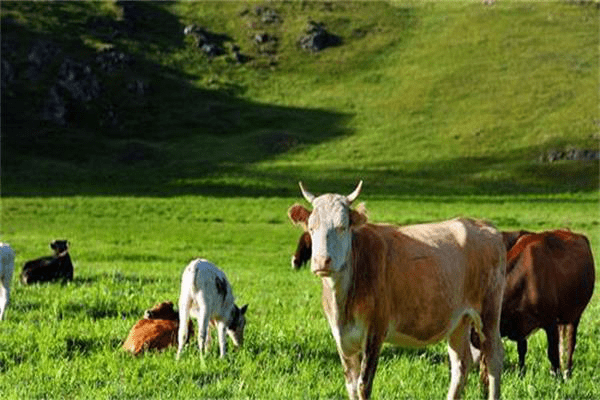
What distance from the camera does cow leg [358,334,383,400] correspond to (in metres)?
8.12

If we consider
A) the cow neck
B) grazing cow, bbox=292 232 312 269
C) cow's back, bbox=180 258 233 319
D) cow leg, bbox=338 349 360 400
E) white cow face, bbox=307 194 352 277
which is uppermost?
white cow face, bbox=307 194 352 277

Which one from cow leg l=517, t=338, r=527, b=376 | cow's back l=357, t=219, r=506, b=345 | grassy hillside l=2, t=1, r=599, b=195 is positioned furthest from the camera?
grassy hillside l=2, t=1, r=599, b=195

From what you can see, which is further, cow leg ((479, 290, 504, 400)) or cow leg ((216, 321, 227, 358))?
cow leg ((216, 321, 227, 358))

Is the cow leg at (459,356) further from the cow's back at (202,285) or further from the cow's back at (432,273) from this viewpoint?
the cow's back at (202,285)

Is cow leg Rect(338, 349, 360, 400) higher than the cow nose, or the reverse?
the cow nose

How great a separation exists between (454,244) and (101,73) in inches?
4836

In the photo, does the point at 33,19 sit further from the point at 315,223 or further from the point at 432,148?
the point at 315,223

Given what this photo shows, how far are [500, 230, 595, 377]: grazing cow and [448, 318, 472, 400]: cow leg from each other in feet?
5.65

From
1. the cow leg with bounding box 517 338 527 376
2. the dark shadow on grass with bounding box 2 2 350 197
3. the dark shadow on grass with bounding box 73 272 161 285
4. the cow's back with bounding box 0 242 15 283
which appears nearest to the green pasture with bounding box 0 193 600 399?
the dark shadow on grass with bounding box 73 272 161 285

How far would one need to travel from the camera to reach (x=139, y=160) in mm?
99125

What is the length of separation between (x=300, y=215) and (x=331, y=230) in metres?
0.67

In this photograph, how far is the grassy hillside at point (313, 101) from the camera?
8531 cm

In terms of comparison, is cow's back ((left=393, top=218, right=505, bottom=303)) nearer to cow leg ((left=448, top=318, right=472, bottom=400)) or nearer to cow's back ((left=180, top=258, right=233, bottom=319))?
cow leg ((left=448, top=318, right=472, bottom=400))

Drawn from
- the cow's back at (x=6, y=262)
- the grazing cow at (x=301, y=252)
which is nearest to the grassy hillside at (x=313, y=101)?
the grazing cow at (x=301, y=252)
